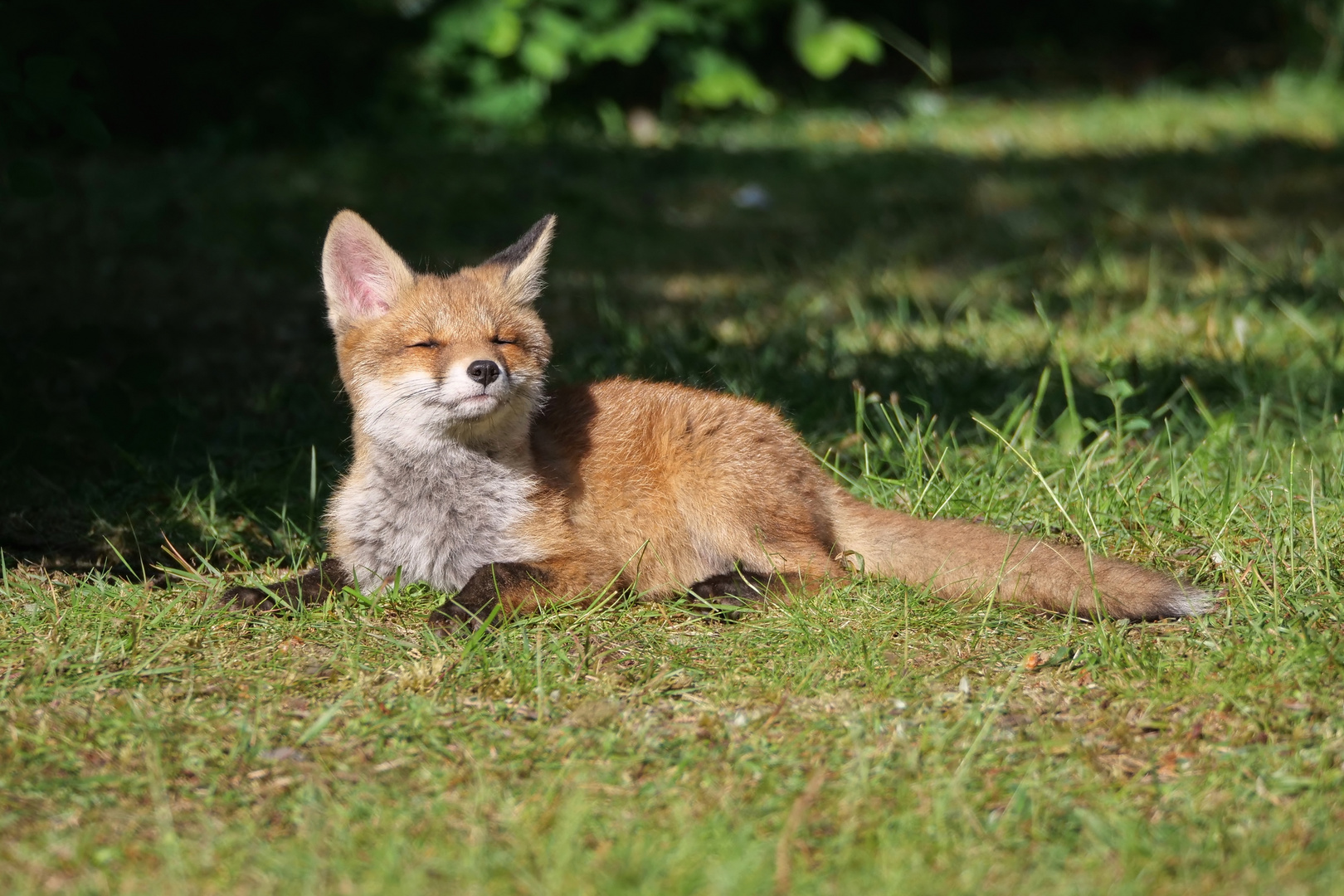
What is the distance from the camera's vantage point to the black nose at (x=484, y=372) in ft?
12.5

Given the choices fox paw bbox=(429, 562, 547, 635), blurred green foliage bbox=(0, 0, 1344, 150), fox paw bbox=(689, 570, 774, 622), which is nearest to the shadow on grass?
blurred green foliage bbox=(0, 0, 1344, 150)

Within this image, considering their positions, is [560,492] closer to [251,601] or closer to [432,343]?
[432,343]

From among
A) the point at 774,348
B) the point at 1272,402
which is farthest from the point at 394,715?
the point at 1272,402

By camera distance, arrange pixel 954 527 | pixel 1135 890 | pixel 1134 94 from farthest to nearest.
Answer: pixel 1134 94 → pixel 954 527 → pixel 1135 890

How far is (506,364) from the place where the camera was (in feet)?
13.1

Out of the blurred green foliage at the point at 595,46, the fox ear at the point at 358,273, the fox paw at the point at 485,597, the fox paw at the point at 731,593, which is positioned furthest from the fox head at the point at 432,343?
the blurred green foliage at the point at 595,46

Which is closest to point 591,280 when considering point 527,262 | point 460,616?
point 527,262

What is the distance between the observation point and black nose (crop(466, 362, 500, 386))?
12.5ft

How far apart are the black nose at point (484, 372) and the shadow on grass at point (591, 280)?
104 cm

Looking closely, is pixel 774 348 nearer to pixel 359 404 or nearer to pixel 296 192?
pixel 359 404

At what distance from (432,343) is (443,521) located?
551 millimetres

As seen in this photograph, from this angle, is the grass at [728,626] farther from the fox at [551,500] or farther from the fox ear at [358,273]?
the fox ear at [358,273]

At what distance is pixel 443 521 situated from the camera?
409 cm

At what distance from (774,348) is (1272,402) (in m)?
2.18
